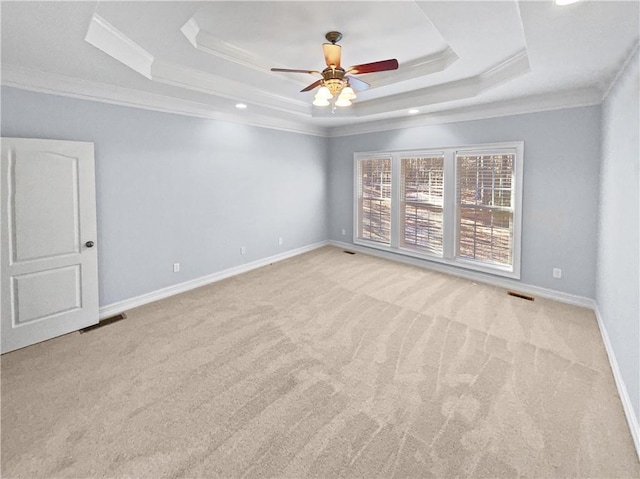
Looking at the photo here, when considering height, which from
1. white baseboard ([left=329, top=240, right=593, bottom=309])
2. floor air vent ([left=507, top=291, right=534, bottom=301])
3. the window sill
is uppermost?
the window sill

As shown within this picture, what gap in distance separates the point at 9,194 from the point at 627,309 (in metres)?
5.12

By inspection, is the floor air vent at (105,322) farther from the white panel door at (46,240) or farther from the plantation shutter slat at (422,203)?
the plantation shutter slat at (422,203)

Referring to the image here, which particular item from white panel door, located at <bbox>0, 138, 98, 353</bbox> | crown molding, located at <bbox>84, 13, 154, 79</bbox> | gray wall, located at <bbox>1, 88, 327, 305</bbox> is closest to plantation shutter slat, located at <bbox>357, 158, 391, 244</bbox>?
gray wall, located at <bbox>1, 88, 327, 305</bbox>

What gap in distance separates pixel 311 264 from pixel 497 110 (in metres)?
3.58

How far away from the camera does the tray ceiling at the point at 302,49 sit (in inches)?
86.3

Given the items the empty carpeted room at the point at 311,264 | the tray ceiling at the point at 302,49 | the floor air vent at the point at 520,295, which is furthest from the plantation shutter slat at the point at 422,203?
the floor air vent at the point at 520,295

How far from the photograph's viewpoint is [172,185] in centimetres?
427

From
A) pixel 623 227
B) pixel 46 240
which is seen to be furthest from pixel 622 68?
pixel 46 240

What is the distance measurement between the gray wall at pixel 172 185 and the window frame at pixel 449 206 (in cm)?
156

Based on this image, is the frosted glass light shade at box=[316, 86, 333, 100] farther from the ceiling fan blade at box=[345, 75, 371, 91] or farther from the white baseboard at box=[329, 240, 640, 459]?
the white baseboard at box=[329, 240, 640, 459]

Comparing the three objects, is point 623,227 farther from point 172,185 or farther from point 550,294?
point 172,185

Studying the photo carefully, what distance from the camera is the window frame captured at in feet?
14.2

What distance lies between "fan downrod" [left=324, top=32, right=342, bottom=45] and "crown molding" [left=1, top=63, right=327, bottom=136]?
7.04 feet

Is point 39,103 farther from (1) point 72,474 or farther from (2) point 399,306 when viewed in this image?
(2) point 399,306
